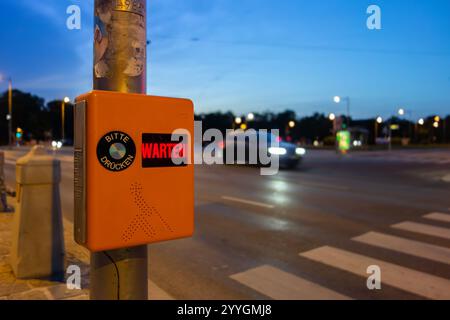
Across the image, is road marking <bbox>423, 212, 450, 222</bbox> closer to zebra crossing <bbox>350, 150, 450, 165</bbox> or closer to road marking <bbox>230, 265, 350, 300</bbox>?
road marking <bbox>230, 265, 350, 300</bbox>

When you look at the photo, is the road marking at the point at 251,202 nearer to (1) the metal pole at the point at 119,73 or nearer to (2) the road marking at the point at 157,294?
(2) the road marking at the point at 157,294

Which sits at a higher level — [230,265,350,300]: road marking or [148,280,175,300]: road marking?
[148,280,175,300]: road marking

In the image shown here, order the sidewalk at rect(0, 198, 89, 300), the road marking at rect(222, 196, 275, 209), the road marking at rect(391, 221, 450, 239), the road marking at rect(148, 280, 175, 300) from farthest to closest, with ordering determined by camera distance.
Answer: the road marking at rect(222, 196, 275, 209), the road marking at rect(391, 221, 450, 239), the road marking at rect(148, 280, 175, 300), the sidewalk at rect(0, 198, 89, 300)

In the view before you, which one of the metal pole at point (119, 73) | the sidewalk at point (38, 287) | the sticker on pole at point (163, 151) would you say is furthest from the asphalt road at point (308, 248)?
the sticker on pole at point (163, 151)

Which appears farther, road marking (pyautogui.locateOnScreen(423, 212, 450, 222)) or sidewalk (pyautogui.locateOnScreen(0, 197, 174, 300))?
road marking (pyautogui.locateOnScreen(423, 212, 450, 222))

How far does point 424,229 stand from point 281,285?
378cm

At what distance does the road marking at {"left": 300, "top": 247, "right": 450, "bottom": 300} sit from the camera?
14.5 feet

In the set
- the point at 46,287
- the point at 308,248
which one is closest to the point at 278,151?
the point at 308,248

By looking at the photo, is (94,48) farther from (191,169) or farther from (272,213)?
(272,213)

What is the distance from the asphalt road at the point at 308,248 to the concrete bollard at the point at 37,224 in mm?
1233

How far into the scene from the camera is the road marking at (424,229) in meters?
6.73

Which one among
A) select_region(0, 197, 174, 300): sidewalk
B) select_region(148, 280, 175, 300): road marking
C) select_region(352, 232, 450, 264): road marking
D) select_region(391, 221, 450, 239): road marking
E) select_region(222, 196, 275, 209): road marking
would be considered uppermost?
A: select_region(0, 197, 174, 300): sidewalk

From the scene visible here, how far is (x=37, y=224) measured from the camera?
4.30 metres

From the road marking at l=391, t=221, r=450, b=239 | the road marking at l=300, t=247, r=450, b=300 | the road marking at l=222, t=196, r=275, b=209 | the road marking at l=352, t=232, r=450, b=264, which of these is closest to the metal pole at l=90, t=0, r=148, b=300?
the road marking at l=300, t=247, r=450, b=300
